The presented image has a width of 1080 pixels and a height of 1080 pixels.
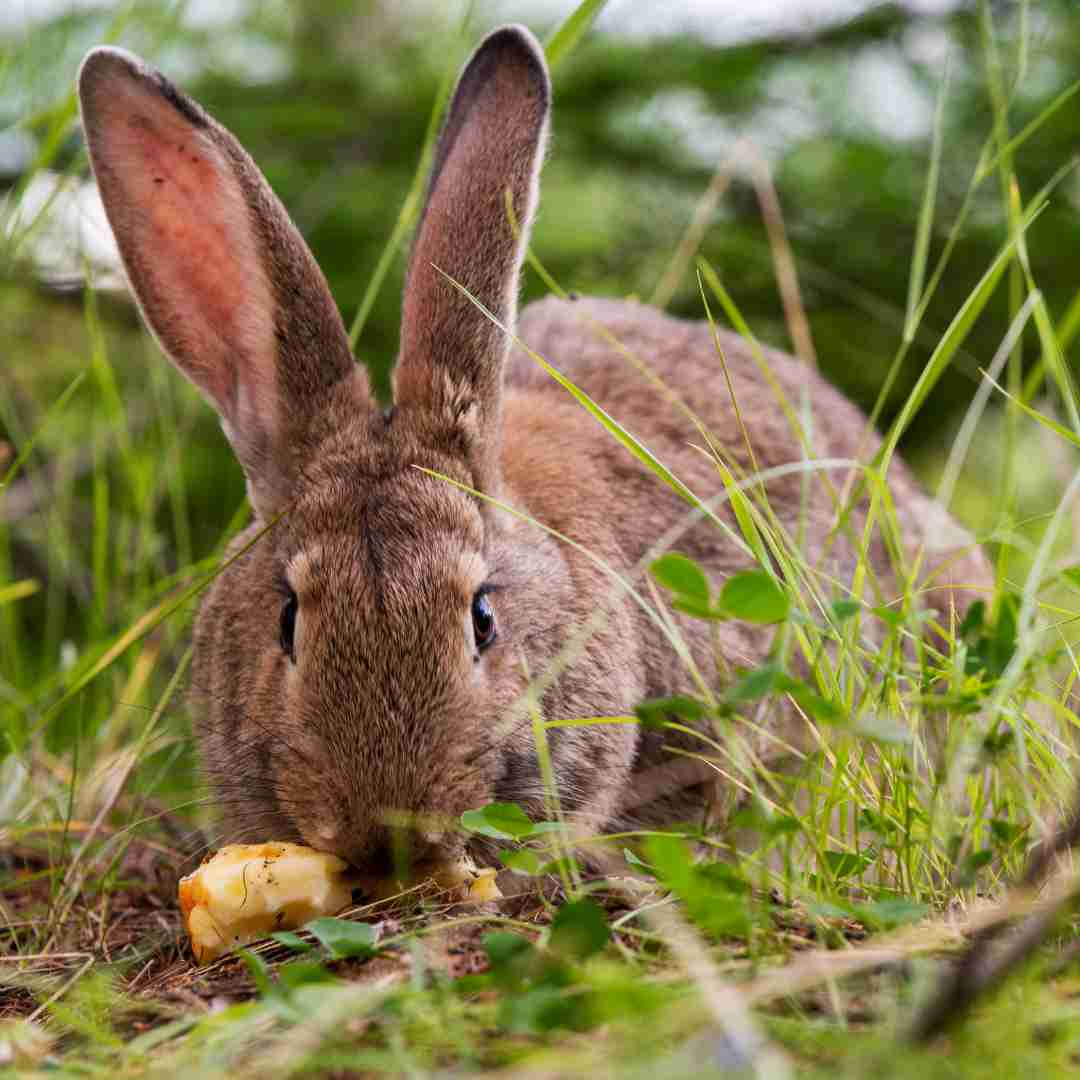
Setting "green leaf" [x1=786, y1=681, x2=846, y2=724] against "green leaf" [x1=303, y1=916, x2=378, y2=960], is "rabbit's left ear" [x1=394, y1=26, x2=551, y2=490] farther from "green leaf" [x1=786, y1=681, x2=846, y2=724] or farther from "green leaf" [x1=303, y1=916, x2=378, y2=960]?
"green leaf" [x1=786, y1=681, x2=846, y2=724]

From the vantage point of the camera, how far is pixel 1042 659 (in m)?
2.57

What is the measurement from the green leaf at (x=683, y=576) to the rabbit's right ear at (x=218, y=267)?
1827 mm

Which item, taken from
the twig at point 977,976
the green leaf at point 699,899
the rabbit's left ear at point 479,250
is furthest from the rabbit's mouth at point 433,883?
the twig at point 977,976

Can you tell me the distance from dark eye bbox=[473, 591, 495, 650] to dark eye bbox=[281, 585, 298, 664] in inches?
19.2

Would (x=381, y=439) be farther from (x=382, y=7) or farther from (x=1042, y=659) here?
(x=382, y=7)

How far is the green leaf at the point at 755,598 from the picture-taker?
252 cm

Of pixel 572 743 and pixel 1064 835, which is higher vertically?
pixel 1064 835

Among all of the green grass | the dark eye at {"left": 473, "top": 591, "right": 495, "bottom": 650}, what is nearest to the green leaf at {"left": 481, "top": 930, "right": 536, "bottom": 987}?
the green grass

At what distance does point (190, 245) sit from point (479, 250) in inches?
37.4

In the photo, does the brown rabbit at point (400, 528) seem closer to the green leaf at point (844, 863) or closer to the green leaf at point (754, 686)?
the green leaf at point (844, 863)

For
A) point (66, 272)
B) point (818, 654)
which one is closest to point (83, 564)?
point (66, 272)

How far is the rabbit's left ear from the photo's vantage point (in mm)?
3967

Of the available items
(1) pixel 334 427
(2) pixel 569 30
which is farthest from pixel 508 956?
(2) pixel 569 30

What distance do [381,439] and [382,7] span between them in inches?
197
